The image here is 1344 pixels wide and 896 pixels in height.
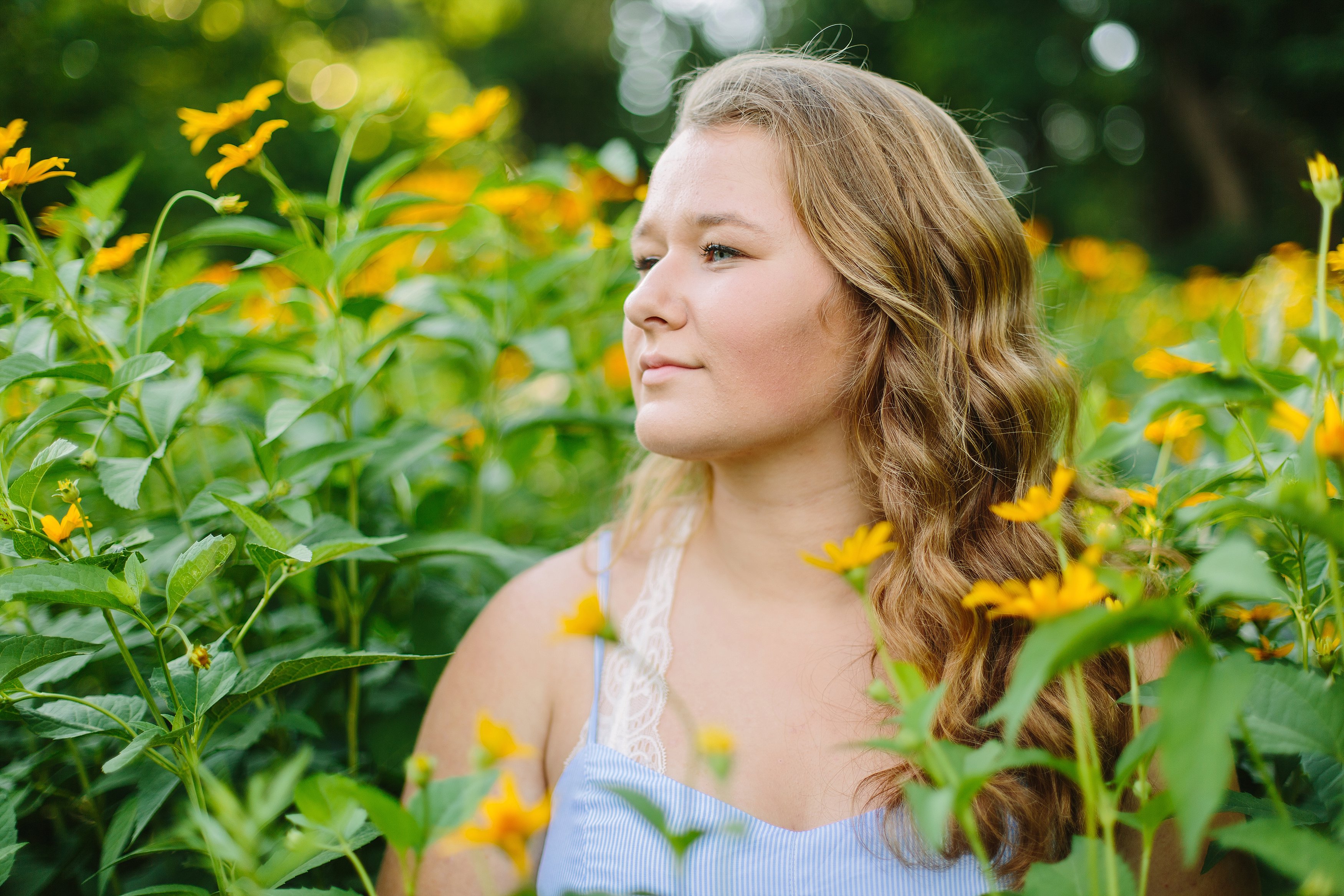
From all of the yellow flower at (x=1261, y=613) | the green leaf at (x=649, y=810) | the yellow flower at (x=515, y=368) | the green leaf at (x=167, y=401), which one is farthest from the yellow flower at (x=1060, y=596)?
the yellow flower at (x=515, y=368)

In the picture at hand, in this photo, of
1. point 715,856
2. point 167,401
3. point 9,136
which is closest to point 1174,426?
point 715,856

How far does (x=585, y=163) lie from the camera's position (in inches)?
63.2

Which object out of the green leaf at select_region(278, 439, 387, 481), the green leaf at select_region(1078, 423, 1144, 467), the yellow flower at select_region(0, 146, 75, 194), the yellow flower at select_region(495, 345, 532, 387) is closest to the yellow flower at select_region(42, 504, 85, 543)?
the green leaf at select_region(278, 439, 387, 481)

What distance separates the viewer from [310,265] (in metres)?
1.12

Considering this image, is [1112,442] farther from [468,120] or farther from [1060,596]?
[468,120]

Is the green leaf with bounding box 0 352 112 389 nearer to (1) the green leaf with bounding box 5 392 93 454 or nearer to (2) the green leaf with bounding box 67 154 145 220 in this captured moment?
(1) the green leaf with bounding box 5 392 93 454

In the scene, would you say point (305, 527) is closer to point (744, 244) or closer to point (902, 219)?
point (744, 244)

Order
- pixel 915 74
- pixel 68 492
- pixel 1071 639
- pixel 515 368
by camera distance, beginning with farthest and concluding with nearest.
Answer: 1. pixel 915 74
2. pixel 515 368
3. pixel 68 492
4. pixel 1071 639

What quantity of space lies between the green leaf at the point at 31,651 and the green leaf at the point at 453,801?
17.5 inches

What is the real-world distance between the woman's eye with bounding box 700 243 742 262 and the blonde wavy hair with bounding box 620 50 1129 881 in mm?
108

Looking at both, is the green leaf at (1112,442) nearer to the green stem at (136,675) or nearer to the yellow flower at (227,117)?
the green stem at (136,675)

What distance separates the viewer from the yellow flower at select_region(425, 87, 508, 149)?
142 centimetres

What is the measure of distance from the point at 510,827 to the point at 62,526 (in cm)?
57

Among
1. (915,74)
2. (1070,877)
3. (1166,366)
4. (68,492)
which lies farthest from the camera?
(915,74)
